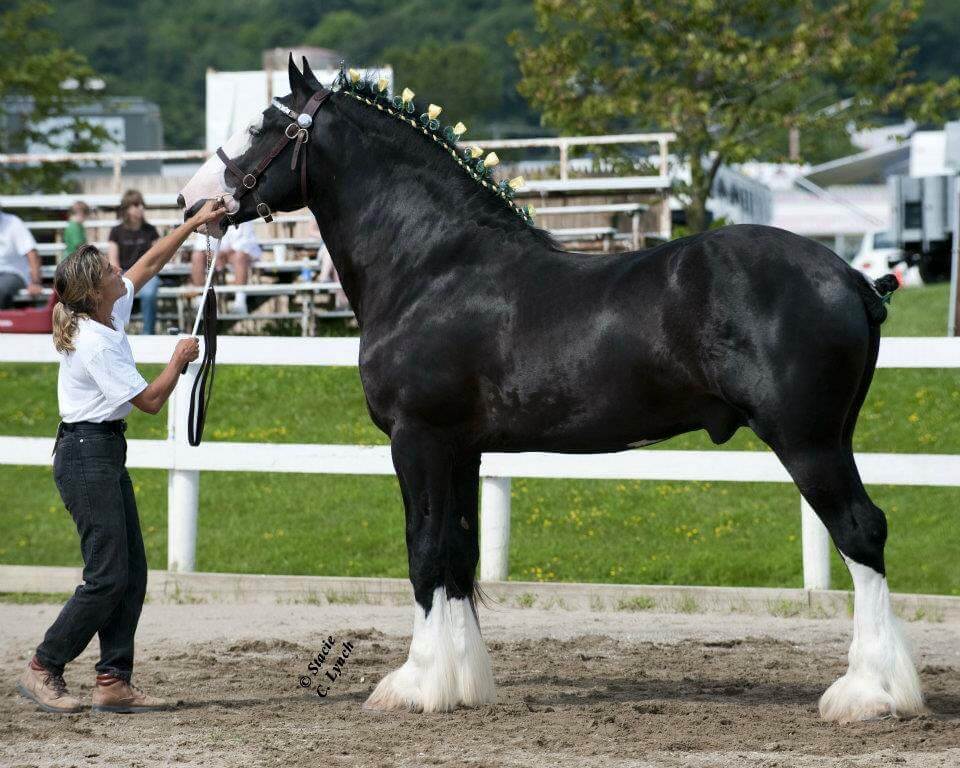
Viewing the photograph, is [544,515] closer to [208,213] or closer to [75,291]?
[208,213]

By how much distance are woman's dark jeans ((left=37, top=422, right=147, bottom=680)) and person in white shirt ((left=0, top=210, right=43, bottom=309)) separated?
8.02 metres

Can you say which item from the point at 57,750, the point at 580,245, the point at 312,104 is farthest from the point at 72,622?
the point at 580,245

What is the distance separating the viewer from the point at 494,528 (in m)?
7.68

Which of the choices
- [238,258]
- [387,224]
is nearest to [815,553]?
[387,224]

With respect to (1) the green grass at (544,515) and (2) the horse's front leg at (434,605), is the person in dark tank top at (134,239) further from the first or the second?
(2) the horse's front leg at (434,605)

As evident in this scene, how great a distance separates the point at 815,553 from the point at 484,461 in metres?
1.80

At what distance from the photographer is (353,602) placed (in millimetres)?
7621

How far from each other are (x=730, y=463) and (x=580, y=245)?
986 cm

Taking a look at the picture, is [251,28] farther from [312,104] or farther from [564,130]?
[312,104]

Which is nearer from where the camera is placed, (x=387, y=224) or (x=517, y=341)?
(x=517, y=341)

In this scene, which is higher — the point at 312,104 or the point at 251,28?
the point at 251,28

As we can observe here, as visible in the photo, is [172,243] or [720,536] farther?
[720,536]

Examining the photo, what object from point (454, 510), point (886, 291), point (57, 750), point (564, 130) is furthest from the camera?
point (564, 130)

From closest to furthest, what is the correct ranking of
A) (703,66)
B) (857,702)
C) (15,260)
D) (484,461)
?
(857,702), (484,461), (15,260), (703,66)
